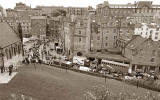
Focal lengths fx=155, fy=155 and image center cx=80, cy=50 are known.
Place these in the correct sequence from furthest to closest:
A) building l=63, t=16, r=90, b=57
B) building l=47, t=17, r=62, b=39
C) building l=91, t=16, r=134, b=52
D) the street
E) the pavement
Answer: building l=47, t=17, r=62, b=39
building l=91, t=16, r=134, b=52
building l=63, t=16, r=90, b=57
the pavement
the street

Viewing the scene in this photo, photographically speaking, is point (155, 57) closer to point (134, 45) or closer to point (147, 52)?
point (147, 52)

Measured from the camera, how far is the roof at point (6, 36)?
29.9 metres

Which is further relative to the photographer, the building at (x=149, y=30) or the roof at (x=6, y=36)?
the building at (x=149, y=30)

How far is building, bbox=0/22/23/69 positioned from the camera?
28708mm

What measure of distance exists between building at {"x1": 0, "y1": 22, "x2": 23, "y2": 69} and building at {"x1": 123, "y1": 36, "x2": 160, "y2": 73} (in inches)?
926

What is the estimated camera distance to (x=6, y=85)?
59.0 ft

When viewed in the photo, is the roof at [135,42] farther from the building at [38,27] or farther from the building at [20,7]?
the building at [20,7]

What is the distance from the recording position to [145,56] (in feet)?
107

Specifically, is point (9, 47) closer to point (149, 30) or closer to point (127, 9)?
point (149, 30)

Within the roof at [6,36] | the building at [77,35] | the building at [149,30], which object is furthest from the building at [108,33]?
the roof at [6,36]

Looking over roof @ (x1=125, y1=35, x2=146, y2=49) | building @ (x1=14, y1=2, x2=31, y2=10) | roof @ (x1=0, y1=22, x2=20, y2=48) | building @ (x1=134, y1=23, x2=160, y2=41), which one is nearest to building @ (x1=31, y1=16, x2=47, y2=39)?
roof @ (x1=0, y1=22, x2=20, y2=48)

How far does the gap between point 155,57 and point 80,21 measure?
18.5 meters

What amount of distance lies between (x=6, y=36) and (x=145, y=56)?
29503 mm

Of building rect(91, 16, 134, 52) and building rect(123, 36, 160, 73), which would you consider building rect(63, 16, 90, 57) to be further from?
building rect(123, 36, 160, 73)
